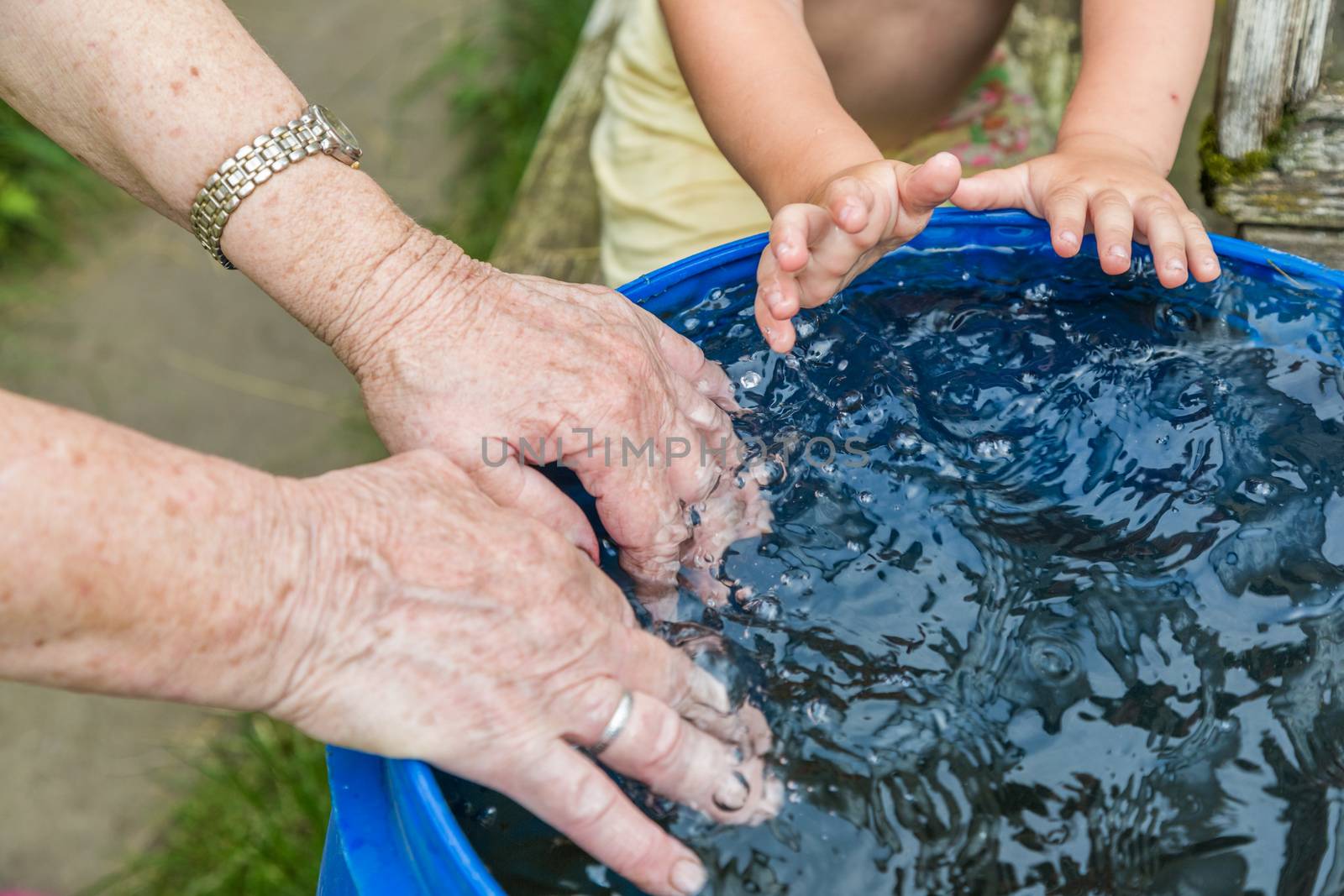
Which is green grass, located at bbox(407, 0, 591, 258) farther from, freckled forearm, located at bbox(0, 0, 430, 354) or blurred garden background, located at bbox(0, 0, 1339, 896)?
freckled forearm, located at bbox(0, 0, 430, 354)

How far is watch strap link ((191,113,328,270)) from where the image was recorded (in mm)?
A: 1215

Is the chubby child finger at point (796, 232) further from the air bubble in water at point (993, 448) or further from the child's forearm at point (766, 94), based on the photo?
the air bubble in water at point (993, 448)

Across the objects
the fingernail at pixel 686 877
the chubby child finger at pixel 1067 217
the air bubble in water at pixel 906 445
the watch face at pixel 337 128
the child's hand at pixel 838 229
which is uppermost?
the watch face at pixel 337 128

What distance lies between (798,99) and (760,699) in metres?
0.75

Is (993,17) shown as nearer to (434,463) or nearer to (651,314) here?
(651,314)

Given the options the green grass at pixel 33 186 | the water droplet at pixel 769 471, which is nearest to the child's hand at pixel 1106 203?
the water droplet at pixel 769 471

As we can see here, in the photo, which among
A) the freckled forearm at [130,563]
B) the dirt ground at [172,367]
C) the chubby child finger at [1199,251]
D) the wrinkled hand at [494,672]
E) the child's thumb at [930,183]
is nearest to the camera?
the freckled forearm at [130,563]

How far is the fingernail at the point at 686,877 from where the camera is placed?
93 centimetres

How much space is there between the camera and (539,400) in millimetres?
1170

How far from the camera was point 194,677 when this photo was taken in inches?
34.7

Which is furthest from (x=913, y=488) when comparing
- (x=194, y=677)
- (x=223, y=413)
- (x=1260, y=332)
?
(x=223, y=413)

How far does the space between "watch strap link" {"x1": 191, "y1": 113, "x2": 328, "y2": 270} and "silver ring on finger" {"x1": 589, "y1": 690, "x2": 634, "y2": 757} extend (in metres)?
0.69

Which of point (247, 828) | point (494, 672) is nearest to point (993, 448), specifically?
point (494, 672)

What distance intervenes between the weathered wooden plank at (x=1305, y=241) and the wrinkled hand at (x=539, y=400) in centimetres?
85
